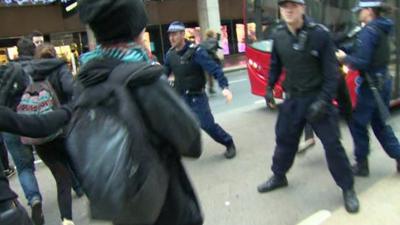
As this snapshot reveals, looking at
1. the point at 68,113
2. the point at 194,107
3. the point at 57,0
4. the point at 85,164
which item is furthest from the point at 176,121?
the point at 57,0

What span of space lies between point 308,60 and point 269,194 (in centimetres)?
141

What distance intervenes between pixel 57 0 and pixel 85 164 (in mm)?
20510

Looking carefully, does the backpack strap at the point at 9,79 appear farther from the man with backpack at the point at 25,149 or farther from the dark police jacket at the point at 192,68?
the dark police jacket at the point at 192,68

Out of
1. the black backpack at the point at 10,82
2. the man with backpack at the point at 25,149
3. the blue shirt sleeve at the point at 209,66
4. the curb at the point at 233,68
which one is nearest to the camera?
the black backpack at the point at 10,82

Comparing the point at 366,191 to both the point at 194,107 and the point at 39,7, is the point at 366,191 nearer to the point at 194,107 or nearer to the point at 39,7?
the point at 194,107

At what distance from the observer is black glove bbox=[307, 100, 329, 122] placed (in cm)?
423

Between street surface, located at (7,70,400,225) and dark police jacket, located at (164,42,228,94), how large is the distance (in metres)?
0.99

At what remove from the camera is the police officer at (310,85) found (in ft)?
14.1

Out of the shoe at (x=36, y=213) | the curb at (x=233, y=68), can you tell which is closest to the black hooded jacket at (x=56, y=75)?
the shoe at (x=36, y=213)

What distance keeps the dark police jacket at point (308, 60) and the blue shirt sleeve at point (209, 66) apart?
1.37 meters

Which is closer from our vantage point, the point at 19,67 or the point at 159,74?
the point at 159,74

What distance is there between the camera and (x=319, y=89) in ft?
14.5

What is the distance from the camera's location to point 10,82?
3.77 m

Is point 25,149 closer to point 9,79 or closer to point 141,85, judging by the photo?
point 9,79
